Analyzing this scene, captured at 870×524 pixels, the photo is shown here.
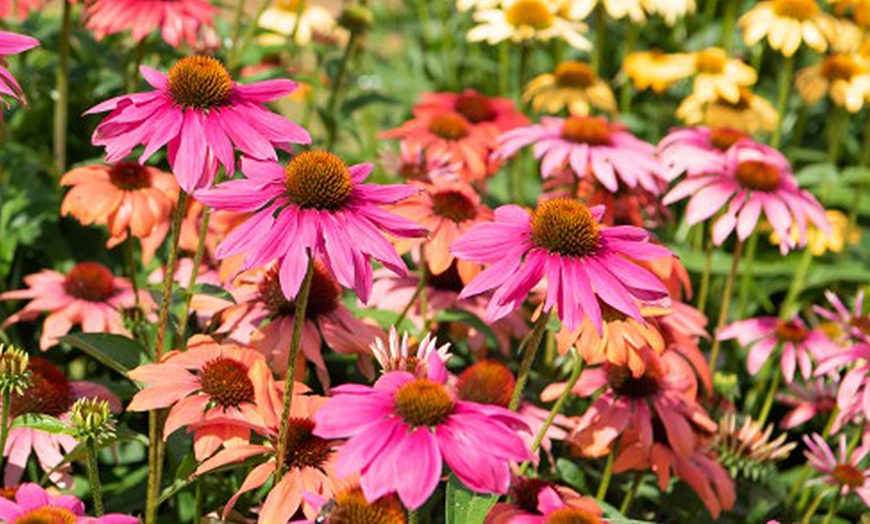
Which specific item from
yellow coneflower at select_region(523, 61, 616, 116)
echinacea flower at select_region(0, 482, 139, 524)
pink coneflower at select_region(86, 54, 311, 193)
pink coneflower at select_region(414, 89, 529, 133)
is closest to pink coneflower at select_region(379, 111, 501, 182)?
pink coneflower at select_region(414, 89, 529, 133)

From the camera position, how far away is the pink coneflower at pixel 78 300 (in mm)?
1755

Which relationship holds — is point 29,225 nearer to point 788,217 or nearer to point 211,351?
point 211,351

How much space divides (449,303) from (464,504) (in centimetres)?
66

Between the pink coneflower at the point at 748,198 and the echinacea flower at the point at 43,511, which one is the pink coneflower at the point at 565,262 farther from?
the pink coneflower at the point at 748,198

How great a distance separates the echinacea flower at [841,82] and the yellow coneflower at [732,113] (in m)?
0.10

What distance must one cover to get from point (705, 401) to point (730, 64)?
0.96 meters

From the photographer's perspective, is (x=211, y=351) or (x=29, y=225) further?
(x=29, y=225)

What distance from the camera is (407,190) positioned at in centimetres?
120

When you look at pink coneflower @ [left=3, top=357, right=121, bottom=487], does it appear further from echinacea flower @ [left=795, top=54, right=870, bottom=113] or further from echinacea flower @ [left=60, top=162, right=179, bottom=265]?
echinacea flower @ [left=795, top=54, right=870, bottom=113]

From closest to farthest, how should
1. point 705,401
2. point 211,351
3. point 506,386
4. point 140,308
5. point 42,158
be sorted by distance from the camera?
1. point 211,351
2. point 506,386
3. point 140,308
4. point 705,401
5. point 42,158

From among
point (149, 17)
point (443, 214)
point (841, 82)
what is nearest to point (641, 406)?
point (443, 214)

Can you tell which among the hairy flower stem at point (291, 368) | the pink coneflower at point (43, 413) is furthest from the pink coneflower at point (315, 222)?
the pink coneflower at point (43, 413)

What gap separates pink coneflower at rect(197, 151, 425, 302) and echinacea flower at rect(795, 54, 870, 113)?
67.5 inches

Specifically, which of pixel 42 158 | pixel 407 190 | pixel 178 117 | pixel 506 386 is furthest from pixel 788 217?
pixel 42 158
